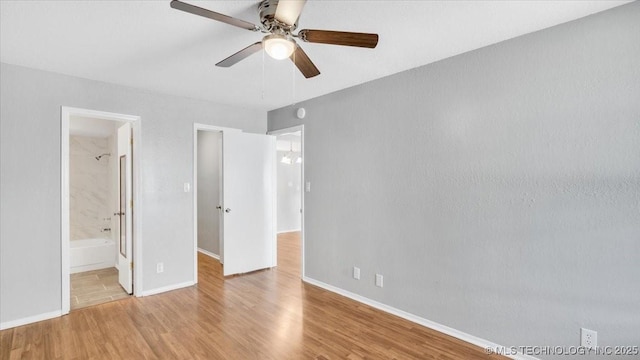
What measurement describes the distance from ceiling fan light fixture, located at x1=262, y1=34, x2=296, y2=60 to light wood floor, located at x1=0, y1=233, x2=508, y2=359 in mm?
2218

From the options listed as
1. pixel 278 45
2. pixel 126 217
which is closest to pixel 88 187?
pixel 126 217

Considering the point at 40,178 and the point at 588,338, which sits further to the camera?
the point at 40,178

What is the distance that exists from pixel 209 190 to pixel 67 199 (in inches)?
96.3

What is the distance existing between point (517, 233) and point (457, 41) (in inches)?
62.8

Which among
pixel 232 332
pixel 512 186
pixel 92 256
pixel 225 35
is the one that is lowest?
pixel 232 332

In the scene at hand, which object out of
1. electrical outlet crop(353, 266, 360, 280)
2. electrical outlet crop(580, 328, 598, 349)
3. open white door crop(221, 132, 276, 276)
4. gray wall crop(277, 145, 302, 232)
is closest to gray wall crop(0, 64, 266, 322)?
open white door crop(221, 132, 276, 276)

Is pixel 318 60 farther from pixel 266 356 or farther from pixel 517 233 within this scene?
pixel 266 356

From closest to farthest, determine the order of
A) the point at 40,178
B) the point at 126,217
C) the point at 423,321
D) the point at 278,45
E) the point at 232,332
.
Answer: the point at 278,45, the point at 232,332, the point at 423,321, the point at 40,178, the point at 126,217

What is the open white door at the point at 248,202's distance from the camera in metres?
4.26

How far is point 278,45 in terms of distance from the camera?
5.67 feet

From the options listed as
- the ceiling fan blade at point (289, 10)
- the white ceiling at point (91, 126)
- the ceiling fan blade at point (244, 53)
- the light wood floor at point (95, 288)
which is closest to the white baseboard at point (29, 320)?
the light wood floor at point (95, 288)

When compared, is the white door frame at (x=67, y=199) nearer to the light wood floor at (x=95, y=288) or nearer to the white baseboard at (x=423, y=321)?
the light wood floor at (x=95, y=288)

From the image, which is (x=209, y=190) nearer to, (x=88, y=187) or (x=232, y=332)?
(x=88, y=187)

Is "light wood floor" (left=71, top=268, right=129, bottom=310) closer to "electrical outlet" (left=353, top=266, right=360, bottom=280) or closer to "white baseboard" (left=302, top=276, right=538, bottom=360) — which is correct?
"white baseboard" (left=302, top=276, right=538, bottom=360)
